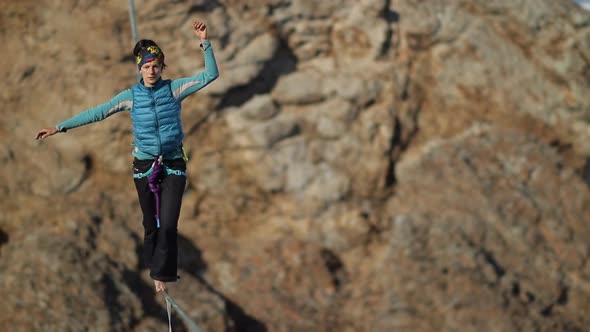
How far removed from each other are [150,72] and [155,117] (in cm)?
41

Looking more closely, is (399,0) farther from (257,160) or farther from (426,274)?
(426,274)

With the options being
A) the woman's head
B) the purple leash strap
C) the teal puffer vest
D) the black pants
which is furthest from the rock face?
the woman's head

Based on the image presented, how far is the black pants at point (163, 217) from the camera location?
7660mm

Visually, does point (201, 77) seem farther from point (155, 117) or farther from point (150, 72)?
point (155, 117)

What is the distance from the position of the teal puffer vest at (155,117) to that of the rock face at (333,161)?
843 centimetres

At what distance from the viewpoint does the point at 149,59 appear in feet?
23.7

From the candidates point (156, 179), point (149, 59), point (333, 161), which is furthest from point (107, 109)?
point (333, 161)

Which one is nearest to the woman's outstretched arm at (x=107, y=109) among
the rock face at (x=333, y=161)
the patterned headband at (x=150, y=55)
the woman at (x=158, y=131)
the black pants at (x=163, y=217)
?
the woman at (x=158, y=131)

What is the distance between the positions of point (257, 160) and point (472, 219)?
497cm

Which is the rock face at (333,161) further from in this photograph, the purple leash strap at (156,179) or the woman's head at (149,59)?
the woman's head at (149,59)

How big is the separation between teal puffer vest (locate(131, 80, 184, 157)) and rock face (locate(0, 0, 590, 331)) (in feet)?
27.6

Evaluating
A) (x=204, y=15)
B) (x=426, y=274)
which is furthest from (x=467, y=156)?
(x=204, y=15)

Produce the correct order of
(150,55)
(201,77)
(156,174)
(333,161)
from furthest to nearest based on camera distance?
(333,161), (156,174), (201,77), (150,55)

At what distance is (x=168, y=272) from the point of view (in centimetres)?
788
